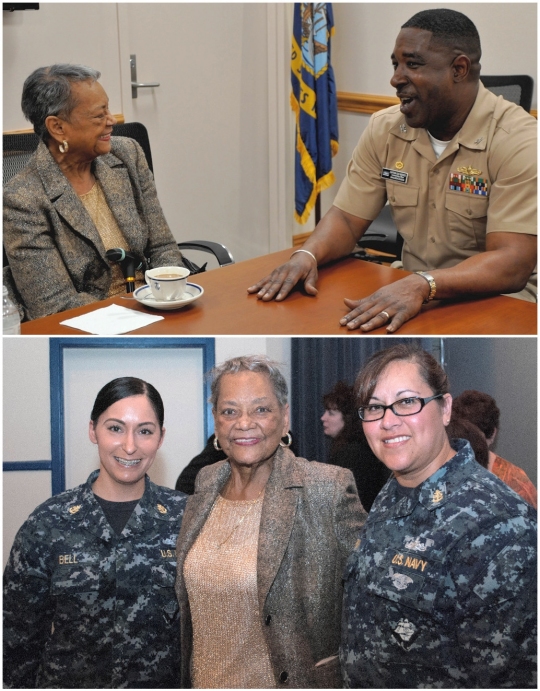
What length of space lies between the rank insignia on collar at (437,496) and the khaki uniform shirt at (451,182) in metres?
0.92

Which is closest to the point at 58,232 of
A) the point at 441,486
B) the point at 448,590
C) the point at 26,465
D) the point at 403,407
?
the point at 26,465

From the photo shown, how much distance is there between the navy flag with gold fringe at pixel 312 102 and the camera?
167 inches

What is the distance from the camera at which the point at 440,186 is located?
236 centimetres

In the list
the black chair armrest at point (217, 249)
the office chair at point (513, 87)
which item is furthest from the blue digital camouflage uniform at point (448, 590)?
the office chair at point (513, 87)

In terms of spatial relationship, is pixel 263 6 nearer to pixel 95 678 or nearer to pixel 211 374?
pixel 211 374

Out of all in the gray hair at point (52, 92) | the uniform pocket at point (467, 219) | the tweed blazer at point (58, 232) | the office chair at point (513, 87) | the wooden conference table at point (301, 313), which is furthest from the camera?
the office chair at point (513, 87)

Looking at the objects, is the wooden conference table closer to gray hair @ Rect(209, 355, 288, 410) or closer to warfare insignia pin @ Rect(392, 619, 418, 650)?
gray hair @ Rect(209, 355, 288, 410)

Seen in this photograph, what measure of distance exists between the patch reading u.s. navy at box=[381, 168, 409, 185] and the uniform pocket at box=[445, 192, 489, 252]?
14 cm

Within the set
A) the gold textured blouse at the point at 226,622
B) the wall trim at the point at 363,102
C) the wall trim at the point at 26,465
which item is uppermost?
the wall trim at the point at 363,102

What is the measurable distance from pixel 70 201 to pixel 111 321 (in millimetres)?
746

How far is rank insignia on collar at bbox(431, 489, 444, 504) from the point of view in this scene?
1424 mm

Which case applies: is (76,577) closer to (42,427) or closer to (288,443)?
(42,427)

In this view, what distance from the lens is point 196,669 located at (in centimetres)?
161

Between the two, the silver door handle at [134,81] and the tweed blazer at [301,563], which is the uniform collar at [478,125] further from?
the silver door handle at [134,81]
